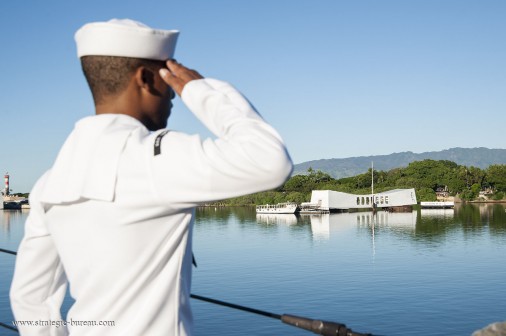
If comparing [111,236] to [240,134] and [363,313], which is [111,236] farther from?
[363,313]

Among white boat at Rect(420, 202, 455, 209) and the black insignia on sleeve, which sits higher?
the black insignia on sleeve

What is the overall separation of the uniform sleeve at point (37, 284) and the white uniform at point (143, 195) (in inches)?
4.4

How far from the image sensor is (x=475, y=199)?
88000mm

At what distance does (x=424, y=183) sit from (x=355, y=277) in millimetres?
60179

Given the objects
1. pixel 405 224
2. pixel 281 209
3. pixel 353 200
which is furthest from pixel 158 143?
pixel 353 200

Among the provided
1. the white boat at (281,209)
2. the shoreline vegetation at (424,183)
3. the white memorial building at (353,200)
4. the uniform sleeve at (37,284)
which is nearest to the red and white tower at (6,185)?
the shoreline vegetation at (424,183)

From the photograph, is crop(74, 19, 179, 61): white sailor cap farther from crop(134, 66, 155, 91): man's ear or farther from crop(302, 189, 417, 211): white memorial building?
crop(302, 189, 417, 211): white memorial building

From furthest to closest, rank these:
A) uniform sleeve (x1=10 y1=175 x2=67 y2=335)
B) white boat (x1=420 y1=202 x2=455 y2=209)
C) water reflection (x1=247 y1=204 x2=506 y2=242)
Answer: white boat (x1=420 y1=202 x2=455 y2=209) → water reflection (x1=247 y1=204 x2=506 y2=242) → uniform sleeve (x1=10 y1=175 x2=67 y2=335)

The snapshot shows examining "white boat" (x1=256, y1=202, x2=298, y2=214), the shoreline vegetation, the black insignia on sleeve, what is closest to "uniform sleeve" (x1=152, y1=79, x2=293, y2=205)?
the black insignia on sleeve

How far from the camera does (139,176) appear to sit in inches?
44.9

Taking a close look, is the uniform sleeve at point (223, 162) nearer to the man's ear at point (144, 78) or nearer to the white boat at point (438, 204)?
the man's ear at point (144, 78)

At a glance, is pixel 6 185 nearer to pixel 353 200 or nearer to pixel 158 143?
pixel 353 200

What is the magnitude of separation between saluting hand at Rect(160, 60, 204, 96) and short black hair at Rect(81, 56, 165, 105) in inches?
1.3

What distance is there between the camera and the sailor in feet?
3.63
